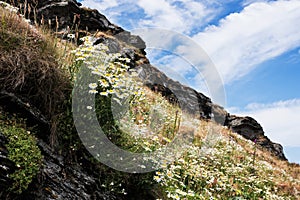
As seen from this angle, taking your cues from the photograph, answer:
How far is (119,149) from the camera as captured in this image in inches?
177

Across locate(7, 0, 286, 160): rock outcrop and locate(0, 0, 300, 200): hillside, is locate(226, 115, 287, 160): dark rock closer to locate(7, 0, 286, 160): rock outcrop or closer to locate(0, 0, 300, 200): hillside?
locate(7, 0, 286, 160): rock outcrop

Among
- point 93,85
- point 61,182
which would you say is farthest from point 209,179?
point 61,182

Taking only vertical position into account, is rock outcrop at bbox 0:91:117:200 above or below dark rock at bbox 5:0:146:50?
below

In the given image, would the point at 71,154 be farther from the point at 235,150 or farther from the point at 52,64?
the point at 235,150

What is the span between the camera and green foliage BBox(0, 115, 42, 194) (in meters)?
3.07

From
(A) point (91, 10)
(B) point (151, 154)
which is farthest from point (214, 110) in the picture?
(B) point (151, 154)

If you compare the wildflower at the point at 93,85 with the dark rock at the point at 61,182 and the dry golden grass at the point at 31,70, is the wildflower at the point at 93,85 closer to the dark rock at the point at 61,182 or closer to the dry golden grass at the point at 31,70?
the dry golden grass at the point at 31,70

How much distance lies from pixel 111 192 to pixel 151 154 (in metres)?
0.84

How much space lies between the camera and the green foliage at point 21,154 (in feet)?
10.1

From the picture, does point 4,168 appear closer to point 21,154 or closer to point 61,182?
point 21,154

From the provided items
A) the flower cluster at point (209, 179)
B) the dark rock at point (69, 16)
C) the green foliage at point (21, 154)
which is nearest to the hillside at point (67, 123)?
the green foliage at point (21, 154)

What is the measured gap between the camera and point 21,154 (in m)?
3.23

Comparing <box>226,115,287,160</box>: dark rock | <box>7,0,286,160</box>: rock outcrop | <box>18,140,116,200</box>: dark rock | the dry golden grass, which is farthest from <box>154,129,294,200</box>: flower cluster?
<box>226,115,287,160</box>: dark rock

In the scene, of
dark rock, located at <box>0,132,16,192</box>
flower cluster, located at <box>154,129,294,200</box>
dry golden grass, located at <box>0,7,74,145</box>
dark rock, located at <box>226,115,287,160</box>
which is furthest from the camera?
dark rock, located at <box>226,115,287,160</box>
